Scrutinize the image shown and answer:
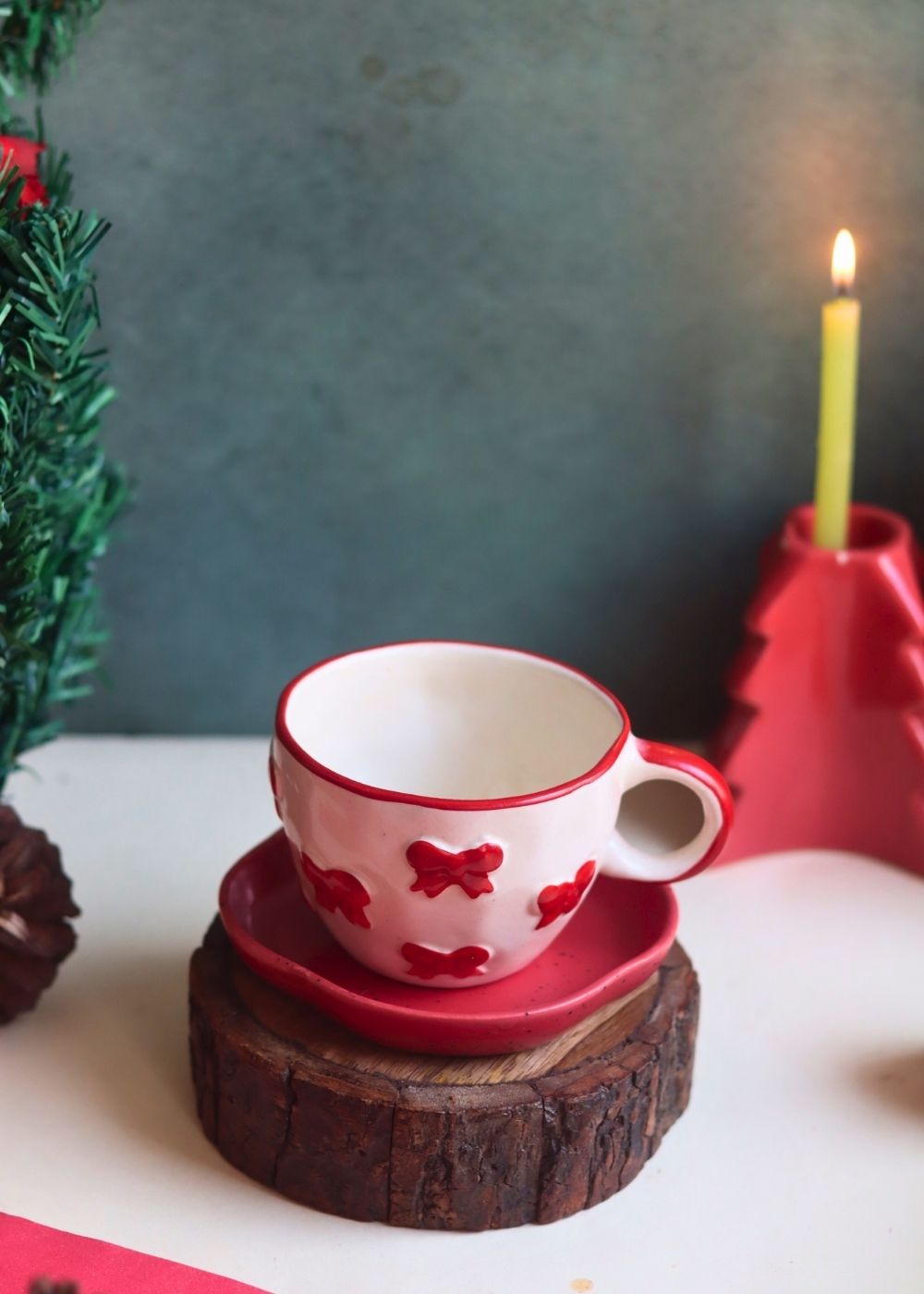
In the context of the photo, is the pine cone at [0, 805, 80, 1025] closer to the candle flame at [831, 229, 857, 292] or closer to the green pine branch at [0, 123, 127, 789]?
the green pine branch at [0, 123, 127, 789]

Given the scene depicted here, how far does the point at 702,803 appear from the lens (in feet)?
1.60

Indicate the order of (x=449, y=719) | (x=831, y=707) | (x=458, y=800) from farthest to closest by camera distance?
(x=831, y=707), (x=449, y=719), (x=458, y=800)

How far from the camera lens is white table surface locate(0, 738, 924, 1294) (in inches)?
17.4

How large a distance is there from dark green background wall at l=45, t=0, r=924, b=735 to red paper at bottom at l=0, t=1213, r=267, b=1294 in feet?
1.22

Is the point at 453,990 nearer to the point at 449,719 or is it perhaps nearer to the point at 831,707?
the point at 449,719

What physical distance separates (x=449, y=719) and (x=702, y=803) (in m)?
0.11

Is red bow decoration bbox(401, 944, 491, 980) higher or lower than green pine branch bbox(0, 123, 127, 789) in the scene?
lower

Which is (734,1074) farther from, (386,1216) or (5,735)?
(5,735)

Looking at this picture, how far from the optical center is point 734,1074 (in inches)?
20.7

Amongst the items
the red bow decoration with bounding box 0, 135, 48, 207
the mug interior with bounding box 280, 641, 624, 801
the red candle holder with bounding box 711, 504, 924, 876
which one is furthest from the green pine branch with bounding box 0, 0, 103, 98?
the red candle holder with bounding box 711, 504, 924, 876

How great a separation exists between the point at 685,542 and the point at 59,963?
38 centimetres

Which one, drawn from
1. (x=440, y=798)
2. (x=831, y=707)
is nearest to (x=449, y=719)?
(x=440, y=798)

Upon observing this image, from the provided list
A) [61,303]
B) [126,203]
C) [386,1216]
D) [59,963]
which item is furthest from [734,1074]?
[126,203]

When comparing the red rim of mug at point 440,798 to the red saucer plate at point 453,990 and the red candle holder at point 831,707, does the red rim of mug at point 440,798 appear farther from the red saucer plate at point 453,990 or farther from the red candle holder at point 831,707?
the red candle holder at point 831,707
